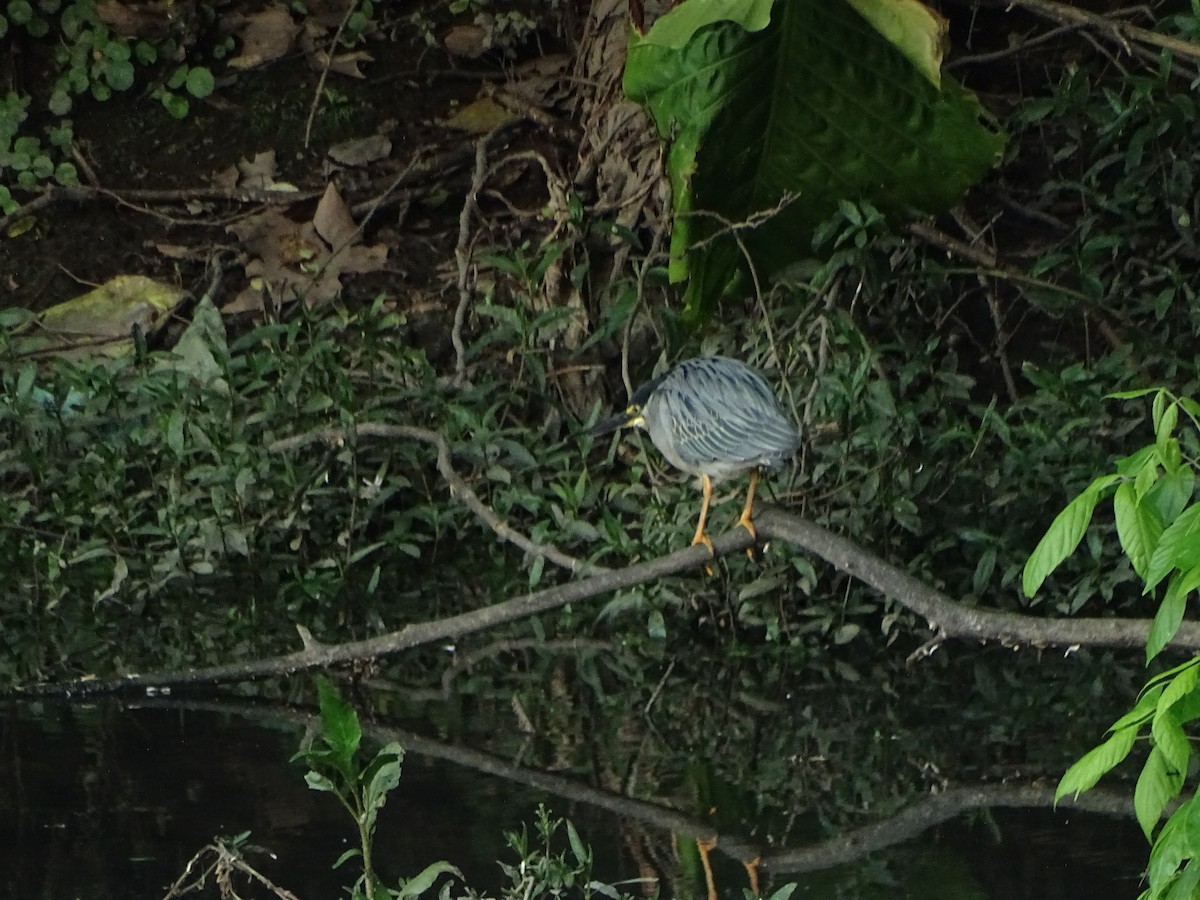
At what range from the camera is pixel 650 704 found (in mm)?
3764

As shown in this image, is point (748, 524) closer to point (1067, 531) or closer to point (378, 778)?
point (378, 778)

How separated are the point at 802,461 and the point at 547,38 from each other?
3156 millimetres

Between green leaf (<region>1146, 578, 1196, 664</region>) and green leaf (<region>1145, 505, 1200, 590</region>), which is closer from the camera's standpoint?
green leaf (<region>1145, 505, 1200, 590</region>)

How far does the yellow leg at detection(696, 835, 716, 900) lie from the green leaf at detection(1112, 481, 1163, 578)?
1241 mm

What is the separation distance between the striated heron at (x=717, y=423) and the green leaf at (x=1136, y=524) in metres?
1.58

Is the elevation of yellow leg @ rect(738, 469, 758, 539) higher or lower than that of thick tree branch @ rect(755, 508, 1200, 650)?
lower

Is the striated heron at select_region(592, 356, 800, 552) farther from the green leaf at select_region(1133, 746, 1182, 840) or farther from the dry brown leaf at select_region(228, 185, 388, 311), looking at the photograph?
the dry brown leaf at select_region(228, 185, 388, 311)

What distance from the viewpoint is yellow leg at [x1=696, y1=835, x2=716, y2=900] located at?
2809mm

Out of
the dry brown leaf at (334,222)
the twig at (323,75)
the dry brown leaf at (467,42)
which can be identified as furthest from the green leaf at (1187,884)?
the dry brown leaf at (467,42)

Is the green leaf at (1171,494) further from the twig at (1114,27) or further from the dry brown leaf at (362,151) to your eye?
the dry brown leaf at (362,151)

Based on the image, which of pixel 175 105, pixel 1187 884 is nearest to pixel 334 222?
pixel 175 105

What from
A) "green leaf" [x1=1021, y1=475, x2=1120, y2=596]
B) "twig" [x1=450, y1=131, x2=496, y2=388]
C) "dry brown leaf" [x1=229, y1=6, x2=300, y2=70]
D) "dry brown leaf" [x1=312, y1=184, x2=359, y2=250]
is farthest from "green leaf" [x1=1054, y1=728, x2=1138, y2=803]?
"dry brown leaf" [x1=229, y1=6, x2=300, y2=70]

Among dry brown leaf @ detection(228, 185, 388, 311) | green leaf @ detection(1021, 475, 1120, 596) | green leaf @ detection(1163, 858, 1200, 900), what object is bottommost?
dry brown leaf @ detection(228, 185, 388, 311)

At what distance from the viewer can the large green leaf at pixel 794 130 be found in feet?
14.2
